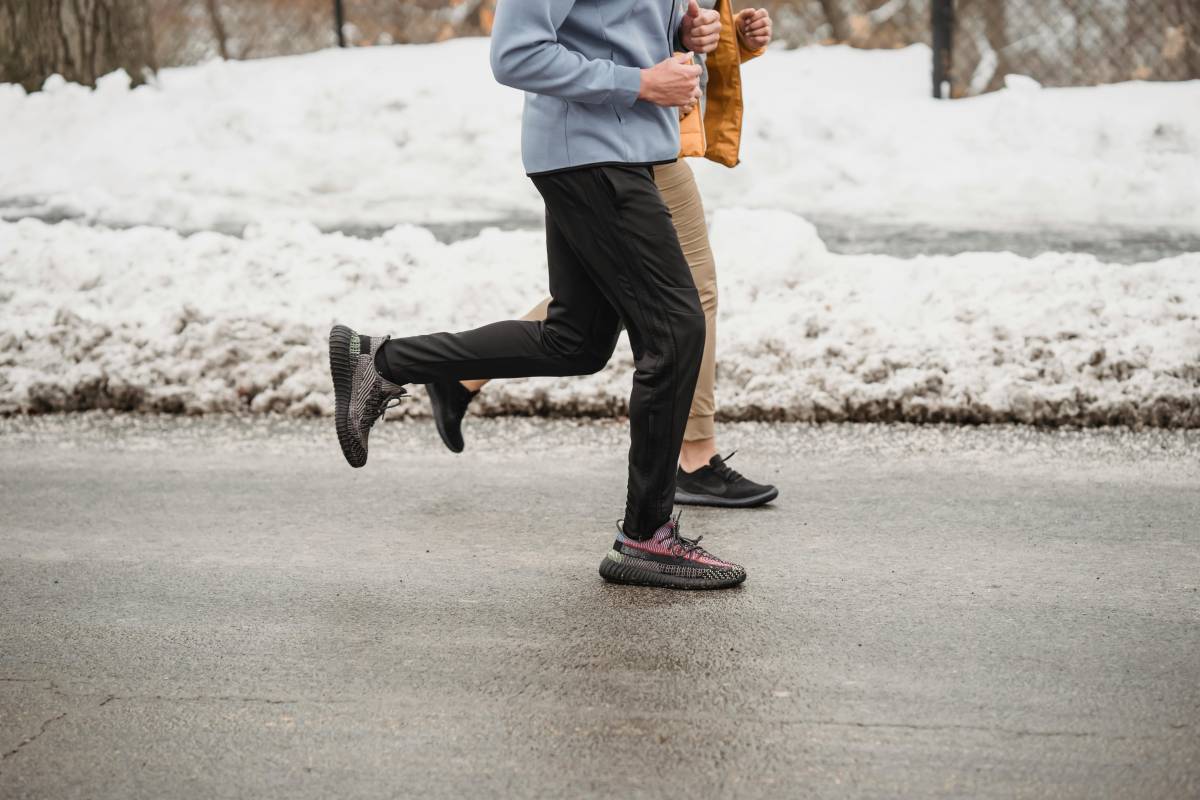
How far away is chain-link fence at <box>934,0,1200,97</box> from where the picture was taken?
10.7m

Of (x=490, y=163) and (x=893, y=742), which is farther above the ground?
(x=490, y=163)

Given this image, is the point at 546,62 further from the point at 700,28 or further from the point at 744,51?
the point at 744,51

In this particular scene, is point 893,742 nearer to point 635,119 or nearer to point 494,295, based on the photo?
point 635,119

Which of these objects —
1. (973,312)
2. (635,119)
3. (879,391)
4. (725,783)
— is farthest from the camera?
(973,312)

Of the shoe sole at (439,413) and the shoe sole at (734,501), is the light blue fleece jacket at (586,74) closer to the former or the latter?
the shoe sole at (439,413)

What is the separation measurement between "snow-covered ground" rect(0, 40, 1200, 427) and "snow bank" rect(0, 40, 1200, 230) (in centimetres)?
2

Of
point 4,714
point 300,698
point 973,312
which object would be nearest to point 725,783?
point 300,698

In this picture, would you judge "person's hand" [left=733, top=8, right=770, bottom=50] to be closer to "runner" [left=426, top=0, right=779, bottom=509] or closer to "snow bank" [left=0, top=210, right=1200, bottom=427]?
"runner" [left=426, top=0, right=779, bottom=509]

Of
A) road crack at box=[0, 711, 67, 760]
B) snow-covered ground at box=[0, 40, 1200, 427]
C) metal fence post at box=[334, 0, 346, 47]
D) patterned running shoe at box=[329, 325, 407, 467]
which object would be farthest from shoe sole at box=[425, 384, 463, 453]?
metal fence post at box=[334, 0, 346, 47]

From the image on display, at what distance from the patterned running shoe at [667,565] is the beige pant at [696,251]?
61cm

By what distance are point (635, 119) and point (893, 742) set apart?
1.65 m

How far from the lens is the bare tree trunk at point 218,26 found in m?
13.9

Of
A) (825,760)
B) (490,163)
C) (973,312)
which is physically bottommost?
(825,760)

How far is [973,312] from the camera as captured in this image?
6.04m
